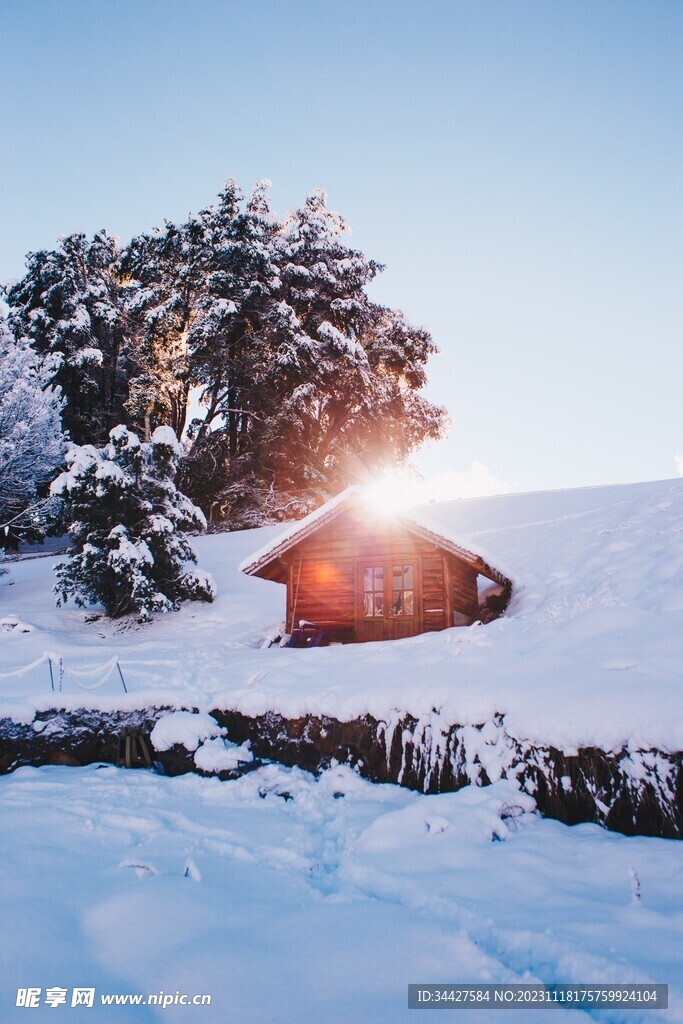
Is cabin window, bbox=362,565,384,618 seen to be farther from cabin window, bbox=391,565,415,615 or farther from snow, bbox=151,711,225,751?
snow, bbox=151,711,225,751

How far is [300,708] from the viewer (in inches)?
305

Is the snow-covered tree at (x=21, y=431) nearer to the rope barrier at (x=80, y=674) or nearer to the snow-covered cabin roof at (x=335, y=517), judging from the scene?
the rope barrier at (x=80, y=674)

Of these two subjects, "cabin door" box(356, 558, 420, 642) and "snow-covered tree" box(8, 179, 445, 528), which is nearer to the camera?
→ "cabin door" box(356, 558, 420, 642)

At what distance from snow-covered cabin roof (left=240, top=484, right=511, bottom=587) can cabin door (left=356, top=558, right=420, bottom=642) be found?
1.18 meters

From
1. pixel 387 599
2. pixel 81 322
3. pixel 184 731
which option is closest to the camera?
pixel 184 731

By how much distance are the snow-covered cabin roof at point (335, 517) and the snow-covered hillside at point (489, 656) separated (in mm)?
1456

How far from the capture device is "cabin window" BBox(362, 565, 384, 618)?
44.0 feet

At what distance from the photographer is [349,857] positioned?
5109 mm

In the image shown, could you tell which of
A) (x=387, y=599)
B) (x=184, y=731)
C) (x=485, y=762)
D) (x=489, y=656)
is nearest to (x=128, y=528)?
(x=387, y=599)

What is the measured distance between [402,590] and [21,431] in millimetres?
14109

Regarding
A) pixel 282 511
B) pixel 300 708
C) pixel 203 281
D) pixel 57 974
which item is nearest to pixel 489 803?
pixel 300 708

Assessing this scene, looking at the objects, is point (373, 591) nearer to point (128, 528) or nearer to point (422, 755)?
point (422, 755)

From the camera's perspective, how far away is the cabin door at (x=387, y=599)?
13.1 meters

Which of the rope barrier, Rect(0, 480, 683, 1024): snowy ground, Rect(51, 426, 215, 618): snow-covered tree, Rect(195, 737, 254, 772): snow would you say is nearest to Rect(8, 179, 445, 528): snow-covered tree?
Rect(51, 426, 215, 618): snow-covered tree
